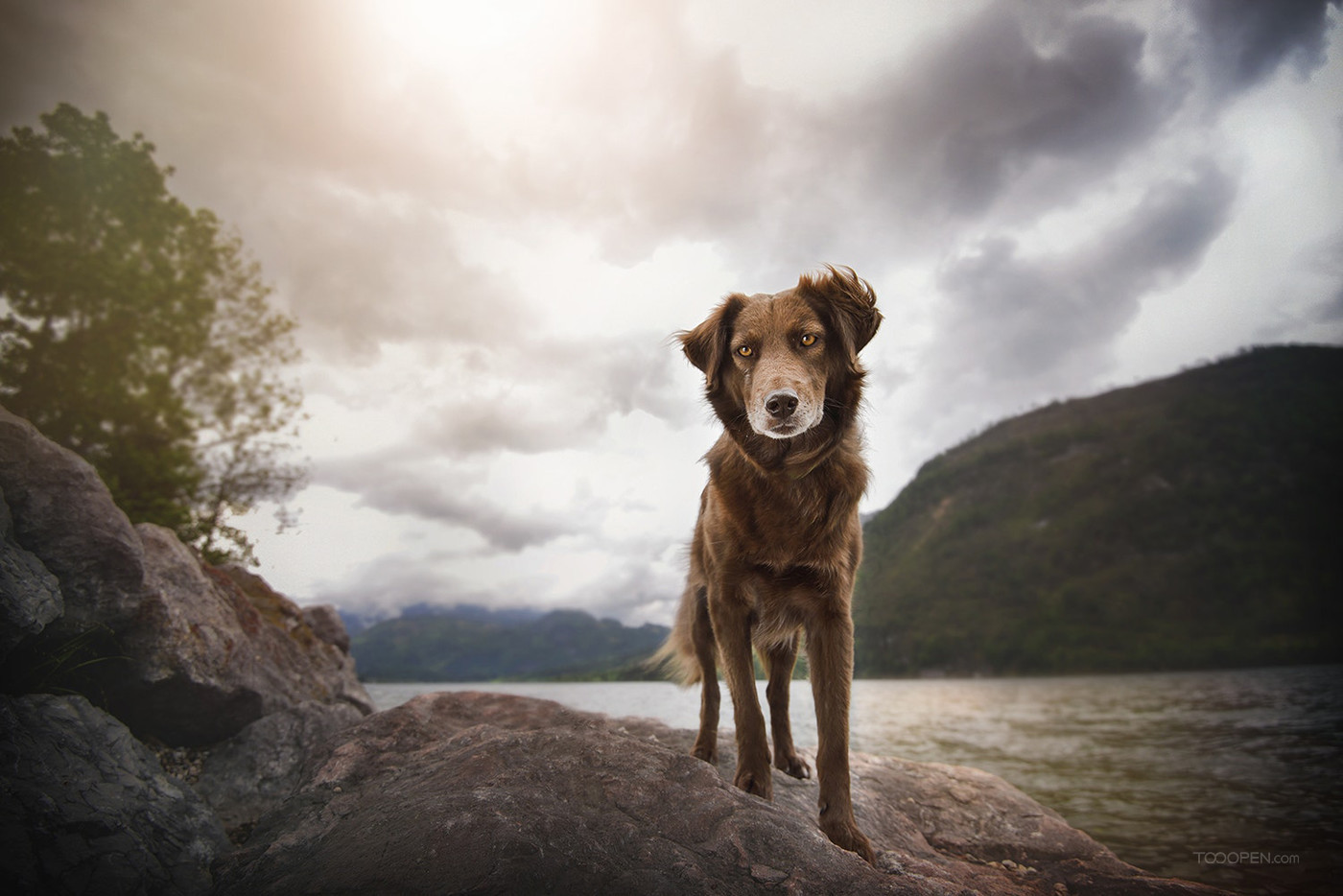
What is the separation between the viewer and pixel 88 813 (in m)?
3.00

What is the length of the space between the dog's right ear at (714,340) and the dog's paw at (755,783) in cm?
286

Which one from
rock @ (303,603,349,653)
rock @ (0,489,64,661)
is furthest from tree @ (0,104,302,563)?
rock @ (0,489,64,661)

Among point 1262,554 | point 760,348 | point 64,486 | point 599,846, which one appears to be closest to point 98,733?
point 64,486

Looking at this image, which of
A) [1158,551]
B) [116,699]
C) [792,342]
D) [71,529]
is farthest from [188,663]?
[1158,551]

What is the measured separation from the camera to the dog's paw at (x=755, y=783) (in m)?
4.02

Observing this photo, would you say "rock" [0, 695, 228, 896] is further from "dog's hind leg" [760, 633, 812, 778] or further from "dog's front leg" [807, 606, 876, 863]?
"dog's hind leg" [760, 633, 812, 778]

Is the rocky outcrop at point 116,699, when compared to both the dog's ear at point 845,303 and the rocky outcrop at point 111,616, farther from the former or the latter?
the dog's ear at point 845,303

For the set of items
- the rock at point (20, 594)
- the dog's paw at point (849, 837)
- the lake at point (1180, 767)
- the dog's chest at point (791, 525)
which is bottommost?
the lake at point (1180, 767)

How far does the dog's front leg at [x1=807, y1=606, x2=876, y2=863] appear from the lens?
3.63 meters

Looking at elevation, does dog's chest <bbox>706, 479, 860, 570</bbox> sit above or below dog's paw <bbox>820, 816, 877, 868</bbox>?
above

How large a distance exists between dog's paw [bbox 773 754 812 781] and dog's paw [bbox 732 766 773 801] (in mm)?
1351

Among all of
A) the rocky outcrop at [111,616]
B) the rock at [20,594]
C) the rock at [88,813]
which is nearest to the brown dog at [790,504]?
the rock at [88,813]

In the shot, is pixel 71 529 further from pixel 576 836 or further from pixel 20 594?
pixel 576 836

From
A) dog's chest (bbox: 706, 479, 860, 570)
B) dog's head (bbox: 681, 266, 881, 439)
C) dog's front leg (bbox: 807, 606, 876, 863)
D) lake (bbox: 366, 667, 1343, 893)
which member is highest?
dog's head (bbox: 681, 266, 881, 439)
